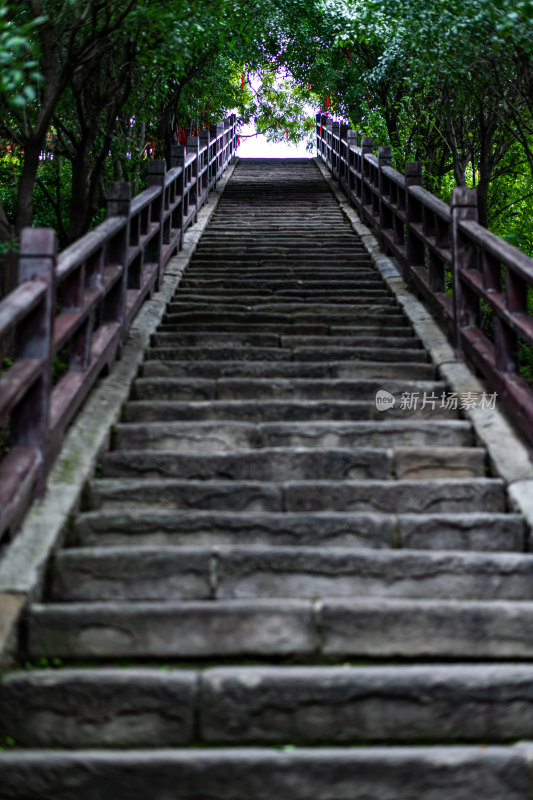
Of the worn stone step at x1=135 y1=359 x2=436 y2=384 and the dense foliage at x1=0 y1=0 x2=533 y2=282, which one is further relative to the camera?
the dense foliage at x1=0 y1=0 x2=533 y2=282

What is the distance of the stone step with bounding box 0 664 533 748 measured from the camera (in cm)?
236

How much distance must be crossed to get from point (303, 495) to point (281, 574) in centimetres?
54

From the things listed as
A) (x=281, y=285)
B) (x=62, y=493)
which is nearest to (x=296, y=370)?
(x=62, y=493)

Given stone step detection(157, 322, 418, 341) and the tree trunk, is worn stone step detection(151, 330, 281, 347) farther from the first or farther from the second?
the tree trunk

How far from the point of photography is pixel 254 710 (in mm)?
2365

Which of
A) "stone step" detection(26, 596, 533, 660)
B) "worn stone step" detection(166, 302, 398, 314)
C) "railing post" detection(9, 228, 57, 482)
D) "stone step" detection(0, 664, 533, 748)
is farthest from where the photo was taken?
"worn stone step" detection(166, 302, 398, 314)

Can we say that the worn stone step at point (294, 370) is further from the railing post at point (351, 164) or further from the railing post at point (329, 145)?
the railing post at point (329, 145)

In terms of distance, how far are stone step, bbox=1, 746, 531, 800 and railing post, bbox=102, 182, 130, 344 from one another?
3.03 metres

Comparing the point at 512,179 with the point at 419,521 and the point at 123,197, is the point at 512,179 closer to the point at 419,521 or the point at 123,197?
the point at 123,197

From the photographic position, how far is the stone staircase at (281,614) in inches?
85.4

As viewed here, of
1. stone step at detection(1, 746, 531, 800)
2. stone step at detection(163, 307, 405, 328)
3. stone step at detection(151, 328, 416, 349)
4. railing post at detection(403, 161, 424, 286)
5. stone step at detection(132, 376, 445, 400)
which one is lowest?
stone step at detection(1, 746, 531, 800)

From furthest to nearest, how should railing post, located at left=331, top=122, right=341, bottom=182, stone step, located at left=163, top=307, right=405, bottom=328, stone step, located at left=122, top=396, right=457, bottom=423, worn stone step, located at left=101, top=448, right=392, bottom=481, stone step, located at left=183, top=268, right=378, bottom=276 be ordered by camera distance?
1. railing post, located at left=331, top=122, right=341, bottom=182
2. stone step, located at left=183, top=268, right=378, bottom=276
3. stone step, located at left=163, top=307, right=405, bottom=328
4. stone step, located at left=122, top=396, right=457, bottom=423
5. worn stone step, located at left=101, top=448, right=392, bottom=481

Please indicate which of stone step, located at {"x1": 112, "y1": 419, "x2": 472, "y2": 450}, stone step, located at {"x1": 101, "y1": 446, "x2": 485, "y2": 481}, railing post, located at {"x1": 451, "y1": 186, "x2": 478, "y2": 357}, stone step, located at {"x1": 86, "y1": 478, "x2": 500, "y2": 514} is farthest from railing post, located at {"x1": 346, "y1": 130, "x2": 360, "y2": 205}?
stone step, located at {"x1": 86, "y1": 478, "x2": 500, "y2": 514}

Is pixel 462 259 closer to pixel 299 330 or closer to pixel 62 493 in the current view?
pixel 299 330
